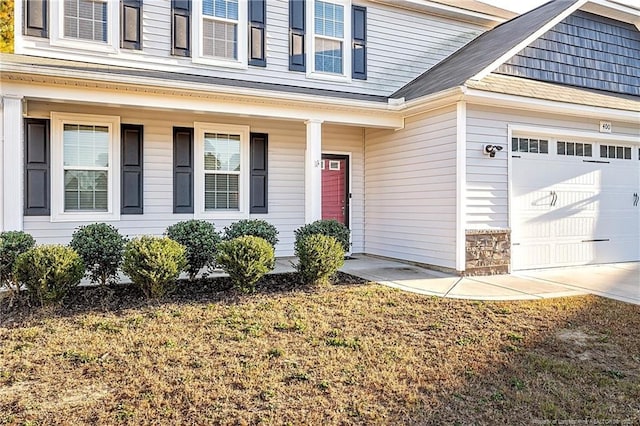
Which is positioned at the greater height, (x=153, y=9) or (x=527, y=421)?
(x=153, y=9)

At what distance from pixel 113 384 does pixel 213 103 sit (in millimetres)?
5173

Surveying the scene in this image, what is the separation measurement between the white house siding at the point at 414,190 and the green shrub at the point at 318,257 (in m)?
2.26

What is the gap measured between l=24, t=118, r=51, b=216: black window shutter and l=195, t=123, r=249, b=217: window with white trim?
7.93 ft

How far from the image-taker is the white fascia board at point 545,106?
7.43 metres

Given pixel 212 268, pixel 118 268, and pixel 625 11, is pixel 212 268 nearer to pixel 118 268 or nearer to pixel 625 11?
pixel 118 268

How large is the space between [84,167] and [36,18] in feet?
8.16

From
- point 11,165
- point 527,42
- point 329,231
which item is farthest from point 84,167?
point 527,42

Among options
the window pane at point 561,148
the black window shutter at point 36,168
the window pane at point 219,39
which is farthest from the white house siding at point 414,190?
the black window shutter at point 36,168

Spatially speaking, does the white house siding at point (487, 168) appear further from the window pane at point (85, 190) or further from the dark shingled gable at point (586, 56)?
the window pane at point (85, 190)

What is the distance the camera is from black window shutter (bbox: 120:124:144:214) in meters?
8.20

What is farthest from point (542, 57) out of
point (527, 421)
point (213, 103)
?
point (527, 421)

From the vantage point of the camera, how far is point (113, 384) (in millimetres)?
3422

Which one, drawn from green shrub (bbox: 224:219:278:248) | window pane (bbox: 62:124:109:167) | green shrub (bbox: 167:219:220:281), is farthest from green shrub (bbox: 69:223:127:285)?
window pane (bbox: 62:124:109:167)

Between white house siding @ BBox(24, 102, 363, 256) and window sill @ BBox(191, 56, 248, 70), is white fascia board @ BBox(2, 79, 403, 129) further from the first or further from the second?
window sill @ BBox(191, 56, 248, 70)
